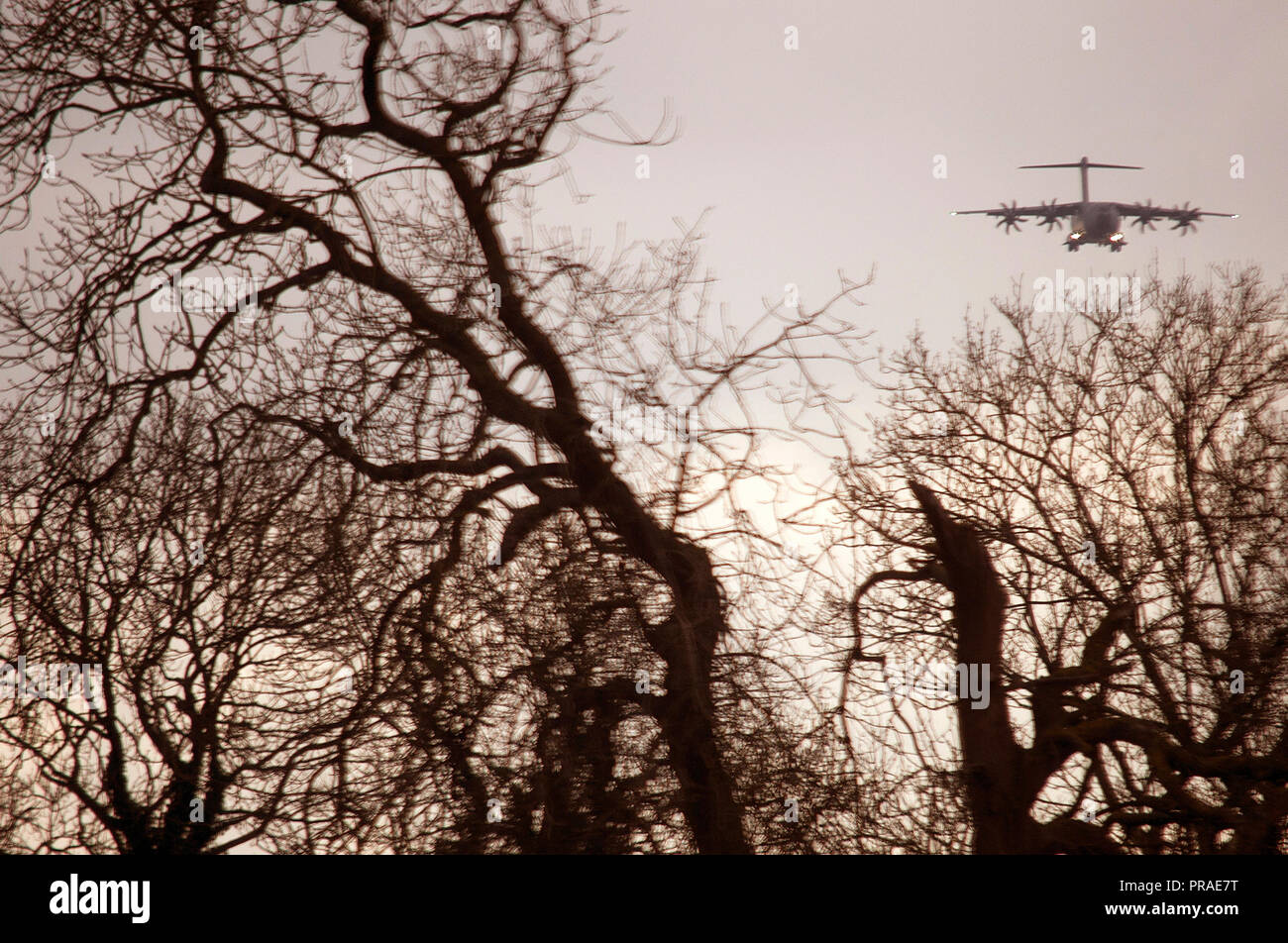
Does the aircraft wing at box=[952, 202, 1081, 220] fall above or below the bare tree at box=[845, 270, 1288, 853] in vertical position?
above

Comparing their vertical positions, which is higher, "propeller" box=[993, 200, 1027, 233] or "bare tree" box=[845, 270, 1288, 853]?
"propeller" box=[993, 200, 1027, 233]

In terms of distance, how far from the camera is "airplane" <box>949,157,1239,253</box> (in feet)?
15.6

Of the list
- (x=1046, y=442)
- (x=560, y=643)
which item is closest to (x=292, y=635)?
(x=560, y=643)

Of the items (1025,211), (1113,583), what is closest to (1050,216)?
(1025,211)

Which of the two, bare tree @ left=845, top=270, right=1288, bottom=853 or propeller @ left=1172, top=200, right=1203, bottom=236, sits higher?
propeller @ left=1172, top=200, right=1203, bottom=236

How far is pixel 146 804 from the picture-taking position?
3705mm

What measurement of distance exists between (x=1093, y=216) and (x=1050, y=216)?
40cm

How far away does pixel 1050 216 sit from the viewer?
4.76 metres

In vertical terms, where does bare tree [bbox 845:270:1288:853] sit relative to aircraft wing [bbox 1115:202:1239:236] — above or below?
below

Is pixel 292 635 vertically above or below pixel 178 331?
below

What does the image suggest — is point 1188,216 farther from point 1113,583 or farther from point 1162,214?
point 1113,583
